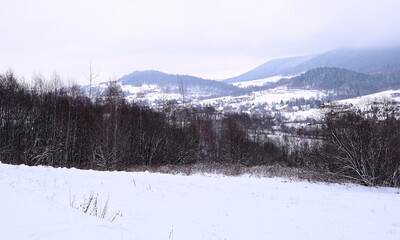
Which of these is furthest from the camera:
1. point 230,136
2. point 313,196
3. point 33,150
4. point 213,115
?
Answer: point 213,115

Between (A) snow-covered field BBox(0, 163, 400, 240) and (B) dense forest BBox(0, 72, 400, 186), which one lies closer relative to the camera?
(A) snow-covered field BBox(0, 163, 400, 240)

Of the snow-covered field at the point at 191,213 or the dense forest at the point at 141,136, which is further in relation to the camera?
the dense forest at the point at 141,136

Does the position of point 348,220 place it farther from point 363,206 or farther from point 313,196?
point 313,196

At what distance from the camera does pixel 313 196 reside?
42.9ft

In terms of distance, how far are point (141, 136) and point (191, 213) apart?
2767 cm

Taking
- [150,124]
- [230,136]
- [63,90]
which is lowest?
[230,136]

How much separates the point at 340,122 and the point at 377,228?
503 inches

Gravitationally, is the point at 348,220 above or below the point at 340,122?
below

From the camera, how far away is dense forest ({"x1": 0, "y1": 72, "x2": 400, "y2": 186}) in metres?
18.7

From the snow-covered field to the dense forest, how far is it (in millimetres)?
7551

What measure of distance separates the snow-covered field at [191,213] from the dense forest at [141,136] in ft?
24.8

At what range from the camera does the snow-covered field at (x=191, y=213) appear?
5500mm

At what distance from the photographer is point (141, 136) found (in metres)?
36.1

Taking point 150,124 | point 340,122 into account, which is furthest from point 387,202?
point 150,124
